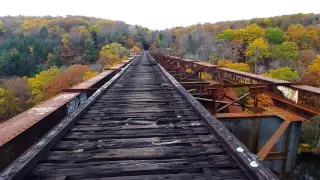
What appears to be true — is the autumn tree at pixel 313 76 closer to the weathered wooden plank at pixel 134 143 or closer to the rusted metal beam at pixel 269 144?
the rusted metal beam at pixel 269 144

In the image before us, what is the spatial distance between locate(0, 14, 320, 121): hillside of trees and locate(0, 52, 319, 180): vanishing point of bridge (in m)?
51.4

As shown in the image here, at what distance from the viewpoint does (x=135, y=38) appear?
152 metres

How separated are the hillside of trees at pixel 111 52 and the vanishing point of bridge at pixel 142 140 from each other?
51.4 meters

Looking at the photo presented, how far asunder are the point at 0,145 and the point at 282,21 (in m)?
148

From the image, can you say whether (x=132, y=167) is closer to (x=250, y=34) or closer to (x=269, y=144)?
(x=269, y=144)

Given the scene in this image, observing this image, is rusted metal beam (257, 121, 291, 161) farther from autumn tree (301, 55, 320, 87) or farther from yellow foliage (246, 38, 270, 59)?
yellow foliage (246, 38, 270, 59)

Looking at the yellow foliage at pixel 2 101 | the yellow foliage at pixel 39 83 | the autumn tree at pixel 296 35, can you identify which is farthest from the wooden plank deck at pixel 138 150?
the autumn tree at pixel 296 35

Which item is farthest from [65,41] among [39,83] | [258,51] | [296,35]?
[296,35]

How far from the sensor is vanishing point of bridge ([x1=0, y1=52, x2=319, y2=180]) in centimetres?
259

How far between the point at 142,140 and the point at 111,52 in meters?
96.3

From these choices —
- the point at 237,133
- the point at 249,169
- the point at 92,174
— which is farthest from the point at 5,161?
the point at 237,133

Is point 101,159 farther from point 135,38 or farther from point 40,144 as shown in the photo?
point 135,38

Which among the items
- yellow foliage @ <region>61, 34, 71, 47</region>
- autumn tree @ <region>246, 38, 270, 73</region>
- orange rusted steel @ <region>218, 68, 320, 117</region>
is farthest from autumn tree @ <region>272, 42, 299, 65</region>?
yellow foliage @ <region>61, 34, 71, 47</region>

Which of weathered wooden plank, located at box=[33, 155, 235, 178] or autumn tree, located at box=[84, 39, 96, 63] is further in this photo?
autumn tree, located at box=[84, 39, 96, 63]
